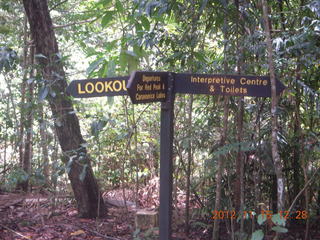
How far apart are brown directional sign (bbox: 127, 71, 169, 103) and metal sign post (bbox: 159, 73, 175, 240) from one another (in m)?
0.05

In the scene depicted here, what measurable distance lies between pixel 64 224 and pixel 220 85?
3.22 m

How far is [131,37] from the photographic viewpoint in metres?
3.78

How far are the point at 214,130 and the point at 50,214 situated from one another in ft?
8.49

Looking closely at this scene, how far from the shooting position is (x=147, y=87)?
8.58 feet

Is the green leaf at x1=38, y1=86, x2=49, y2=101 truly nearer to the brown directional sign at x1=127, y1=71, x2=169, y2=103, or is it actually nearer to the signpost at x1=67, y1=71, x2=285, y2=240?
the signpost at x1=67, y1=71, x2=285, y2=240

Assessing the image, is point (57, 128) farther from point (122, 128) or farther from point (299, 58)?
point (299, 58)

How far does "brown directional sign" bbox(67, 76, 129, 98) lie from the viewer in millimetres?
2756

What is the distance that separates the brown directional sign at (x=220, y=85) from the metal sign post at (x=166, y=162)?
94 mm

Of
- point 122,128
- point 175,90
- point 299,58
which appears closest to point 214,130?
point 122,128

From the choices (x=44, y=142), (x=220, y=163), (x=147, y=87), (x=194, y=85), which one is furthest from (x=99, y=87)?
(x=44, y=142)
